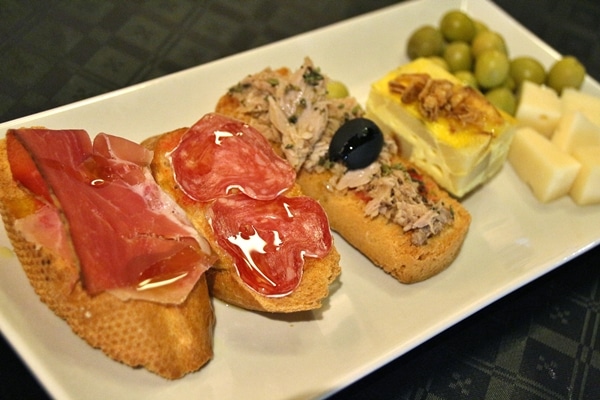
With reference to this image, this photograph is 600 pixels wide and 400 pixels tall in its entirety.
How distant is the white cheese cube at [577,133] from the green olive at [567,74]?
0.53 meters

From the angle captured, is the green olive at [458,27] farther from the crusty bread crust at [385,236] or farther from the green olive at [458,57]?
the crusty bread crust at [385,236]

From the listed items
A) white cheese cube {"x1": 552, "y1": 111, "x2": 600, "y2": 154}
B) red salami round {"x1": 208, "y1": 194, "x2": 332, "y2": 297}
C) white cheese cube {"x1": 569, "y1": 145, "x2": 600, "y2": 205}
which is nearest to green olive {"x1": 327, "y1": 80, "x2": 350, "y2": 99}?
red salami round {"x1": 208, "y1": 194, "x2": 332, "y2": 297}

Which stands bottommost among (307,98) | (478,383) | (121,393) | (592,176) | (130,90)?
(478,383)

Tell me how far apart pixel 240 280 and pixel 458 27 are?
287 cm

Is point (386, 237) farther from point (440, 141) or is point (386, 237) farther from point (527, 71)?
point (527, 71)

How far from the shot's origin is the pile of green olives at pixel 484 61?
4.12 m

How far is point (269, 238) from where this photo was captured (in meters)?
2.72

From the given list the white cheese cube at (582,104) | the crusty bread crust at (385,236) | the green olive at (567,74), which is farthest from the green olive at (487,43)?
the crusty bread crust at (385,236)

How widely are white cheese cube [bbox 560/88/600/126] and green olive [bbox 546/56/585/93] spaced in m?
0.12

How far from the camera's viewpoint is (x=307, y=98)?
10.7ft

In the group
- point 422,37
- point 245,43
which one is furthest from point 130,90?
point 422,37

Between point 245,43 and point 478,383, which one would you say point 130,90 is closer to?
point 245,43

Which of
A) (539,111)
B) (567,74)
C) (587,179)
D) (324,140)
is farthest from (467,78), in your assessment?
(324,140)

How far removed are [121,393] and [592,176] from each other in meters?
2.98
